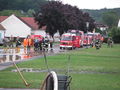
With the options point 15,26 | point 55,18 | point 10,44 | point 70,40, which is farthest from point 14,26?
point 70,40

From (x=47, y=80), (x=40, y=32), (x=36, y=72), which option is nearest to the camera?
(x=47, y=80)

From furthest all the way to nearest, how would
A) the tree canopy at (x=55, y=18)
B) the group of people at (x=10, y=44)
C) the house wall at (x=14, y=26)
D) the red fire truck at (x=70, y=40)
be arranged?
the house wall at (x=14, y=26) < the tree canopy at (x=55, y=18) < the red fire truck at (x=70, y=40) < the group of people at (x=10, y=44)

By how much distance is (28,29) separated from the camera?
113 m

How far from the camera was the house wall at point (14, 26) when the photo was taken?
11150cm


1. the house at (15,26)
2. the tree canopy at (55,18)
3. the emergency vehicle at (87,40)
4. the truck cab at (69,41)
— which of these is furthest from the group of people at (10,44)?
the house at (15,26)

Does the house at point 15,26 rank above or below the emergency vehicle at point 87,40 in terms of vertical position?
above

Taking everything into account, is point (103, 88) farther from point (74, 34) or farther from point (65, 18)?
point (65, 18)

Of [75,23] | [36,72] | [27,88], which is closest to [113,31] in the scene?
[75,23]

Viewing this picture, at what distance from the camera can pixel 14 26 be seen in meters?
112

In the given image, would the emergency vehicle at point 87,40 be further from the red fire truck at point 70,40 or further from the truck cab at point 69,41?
the truck cab at point 69,41

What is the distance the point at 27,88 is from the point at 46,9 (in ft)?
257

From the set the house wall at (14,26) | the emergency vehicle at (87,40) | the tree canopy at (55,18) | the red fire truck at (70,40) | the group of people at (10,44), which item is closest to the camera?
the group of people at (10,44)

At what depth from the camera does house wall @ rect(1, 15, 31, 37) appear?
112 meters

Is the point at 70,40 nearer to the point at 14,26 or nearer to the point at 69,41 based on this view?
the point at 69,41
